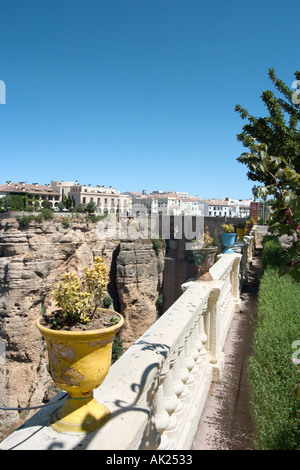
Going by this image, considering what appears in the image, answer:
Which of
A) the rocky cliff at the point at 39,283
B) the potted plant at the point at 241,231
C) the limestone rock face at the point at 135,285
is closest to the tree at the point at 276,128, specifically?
the potted plant at the point at 241,231

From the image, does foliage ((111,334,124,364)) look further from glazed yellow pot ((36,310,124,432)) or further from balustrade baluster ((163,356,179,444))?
glazed yellow pot ((36,310,124,432))

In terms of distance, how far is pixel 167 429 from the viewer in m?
2.14

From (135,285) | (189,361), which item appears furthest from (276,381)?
(135,285)

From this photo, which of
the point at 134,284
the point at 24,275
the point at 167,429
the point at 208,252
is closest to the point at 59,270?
the point at 24,275

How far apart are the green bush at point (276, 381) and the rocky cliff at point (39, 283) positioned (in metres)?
19.7

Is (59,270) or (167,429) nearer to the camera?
(167,429)

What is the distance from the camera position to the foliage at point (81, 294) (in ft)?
5.63

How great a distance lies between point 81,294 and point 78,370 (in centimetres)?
38

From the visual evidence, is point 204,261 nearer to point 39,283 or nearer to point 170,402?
point 170,402

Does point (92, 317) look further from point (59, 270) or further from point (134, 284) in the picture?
point (134, 284)

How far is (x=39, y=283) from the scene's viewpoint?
78.2 ft

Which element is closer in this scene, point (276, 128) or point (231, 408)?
point (231, 408)

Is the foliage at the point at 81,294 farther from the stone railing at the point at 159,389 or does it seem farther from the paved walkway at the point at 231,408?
the paved walkway at the point at 231,408

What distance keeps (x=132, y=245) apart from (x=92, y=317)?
27805mm
